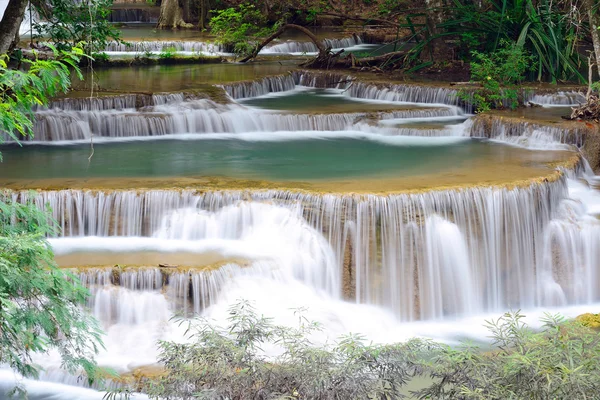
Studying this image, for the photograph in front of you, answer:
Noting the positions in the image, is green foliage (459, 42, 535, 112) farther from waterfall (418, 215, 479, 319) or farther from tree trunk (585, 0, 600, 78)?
waterfall (418, 215, 479, 319)

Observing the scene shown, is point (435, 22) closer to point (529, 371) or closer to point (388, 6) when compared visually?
point (388, 6)

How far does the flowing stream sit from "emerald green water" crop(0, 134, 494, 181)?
55 millimetres

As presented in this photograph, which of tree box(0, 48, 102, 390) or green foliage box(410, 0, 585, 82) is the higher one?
green foliage box(410, 0, 585, 82)

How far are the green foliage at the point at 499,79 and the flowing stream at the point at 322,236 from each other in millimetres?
2290

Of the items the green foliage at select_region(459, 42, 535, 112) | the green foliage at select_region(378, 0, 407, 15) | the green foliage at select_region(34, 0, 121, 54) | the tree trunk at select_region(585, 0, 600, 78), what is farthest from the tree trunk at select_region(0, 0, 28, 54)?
the green foliage at select_region(378, 0, 407, 15)

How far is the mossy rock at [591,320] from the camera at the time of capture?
9648 millimetres

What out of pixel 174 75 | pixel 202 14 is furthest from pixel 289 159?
pixel 202 14

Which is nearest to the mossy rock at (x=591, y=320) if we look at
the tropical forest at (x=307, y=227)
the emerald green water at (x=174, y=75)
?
the tropical forest at (x=307, y=227)

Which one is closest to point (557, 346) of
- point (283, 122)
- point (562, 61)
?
point (283, 122)

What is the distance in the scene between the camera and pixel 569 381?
4.20 meters

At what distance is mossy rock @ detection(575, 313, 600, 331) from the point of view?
31.7ft

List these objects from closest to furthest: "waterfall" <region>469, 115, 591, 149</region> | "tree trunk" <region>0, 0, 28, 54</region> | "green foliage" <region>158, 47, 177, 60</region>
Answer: "tree trunk" <region>0, 0, 28, 54</region> → "waterfall" <region>469, 115, 591, 149</region> → "green foliage" <region>158, 47, 177, 60</region>

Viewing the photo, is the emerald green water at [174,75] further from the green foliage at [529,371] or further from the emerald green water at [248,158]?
the green foliage at [529,371]

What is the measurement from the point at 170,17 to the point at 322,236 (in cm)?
1936
